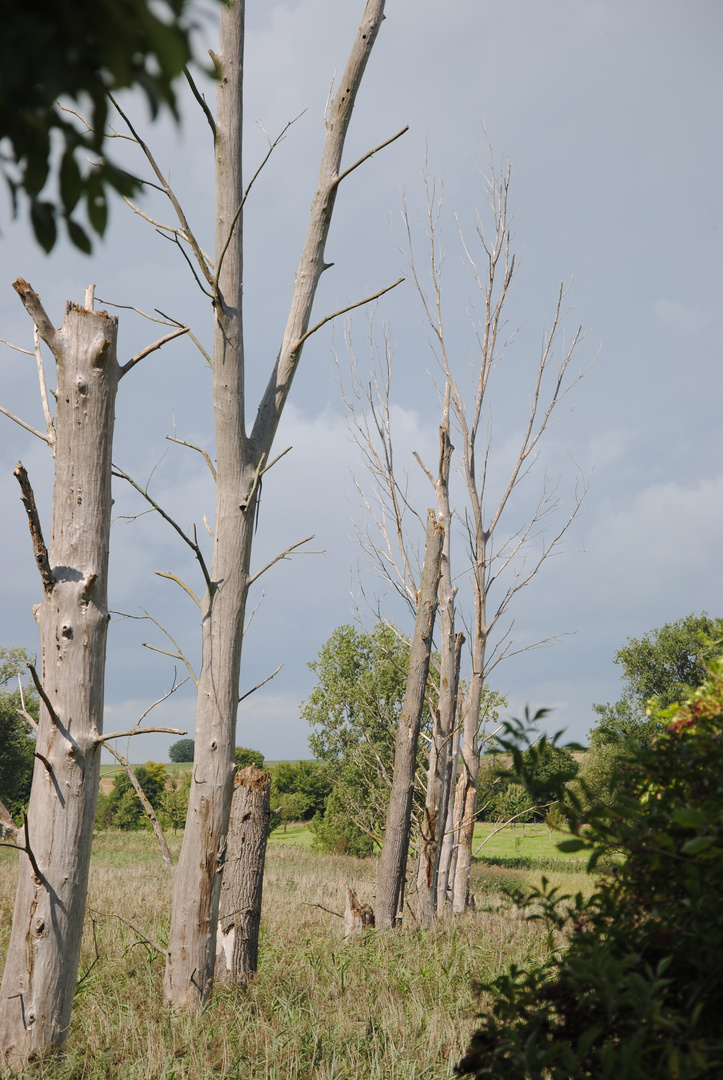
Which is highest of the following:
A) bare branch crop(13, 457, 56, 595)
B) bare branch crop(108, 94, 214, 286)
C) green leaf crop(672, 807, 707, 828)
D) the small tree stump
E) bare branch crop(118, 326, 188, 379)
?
bare branch crop(108, 94, 214, 286)

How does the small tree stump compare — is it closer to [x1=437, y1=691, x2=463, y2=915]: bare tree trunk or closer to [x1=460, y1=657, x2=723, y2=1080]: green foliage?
[x1=437, y1=691, x2=463, y2=915]: bare tree trunk

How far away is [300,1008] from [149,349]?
4331 mm

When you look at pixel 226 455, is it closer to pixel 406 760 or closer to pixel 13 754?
pixel 406 760

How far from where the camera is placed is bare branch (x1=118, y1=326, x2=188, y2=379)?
427 cm

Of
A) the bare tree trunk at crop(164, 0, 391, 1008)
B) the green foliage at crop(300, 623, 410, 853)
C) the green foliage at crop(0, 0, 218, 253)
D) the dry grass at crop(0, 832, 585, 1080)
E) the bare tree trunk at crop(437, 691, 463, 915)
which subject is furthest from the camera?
the green foliage at crop(300, 623, 410, 853)

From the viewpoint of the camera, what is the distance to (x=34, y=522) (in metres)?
3.73

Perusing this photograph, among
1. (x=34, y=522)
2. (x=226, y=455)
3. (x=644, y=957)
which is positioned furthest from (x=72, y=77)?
(x=226, y=455)

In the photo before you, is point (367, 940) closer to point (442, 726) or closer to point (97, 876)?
point (442, 726)

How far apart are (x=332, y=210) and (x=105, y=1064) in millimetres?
5162

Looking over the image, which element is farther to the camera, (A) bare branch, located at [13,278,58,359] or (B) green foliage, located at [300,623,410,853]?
(B) green foliage, located at [300,623,410,853]

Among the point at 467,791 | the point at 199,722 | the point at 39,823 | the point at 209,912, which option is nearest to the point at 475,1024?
the point at 209,912

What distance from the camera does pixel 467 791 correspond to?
11.1m

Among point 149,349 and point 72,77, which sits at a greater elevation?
point 149,349

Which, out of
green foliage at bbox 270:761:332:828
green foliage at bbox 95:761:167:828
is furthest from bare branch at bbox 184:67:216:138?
green foliage at bbox 95:761:167:828
